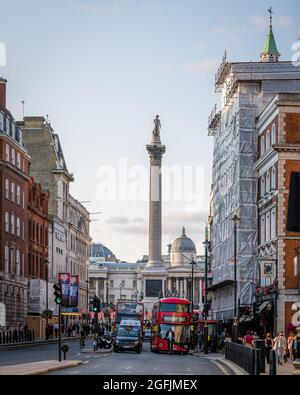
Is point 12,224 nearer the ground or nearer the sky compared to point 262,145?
nearer the ground

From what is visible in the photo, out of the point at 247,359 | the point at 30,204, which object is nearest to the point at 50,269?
the point at 30,204

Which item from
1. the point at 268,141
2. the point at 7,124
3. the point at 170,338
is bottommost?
the point at 170,338

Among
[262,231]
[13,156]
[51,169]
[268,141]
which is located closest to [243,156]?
[268,141]

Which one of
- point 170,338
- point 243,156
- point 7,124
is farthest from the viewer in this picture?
point 7,124

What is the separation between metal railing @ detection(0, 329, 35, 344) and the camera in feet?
278

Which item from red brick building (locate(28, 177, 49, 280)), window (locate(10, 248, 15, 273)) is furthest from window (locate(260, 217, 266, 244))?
red brick building (locate(28, 177, 49, 280))

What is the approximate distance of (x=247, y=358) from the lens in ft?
126

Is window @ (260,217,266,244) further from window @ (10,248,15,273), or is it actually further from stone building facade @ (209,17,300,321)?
window @ (10,248,15,273)

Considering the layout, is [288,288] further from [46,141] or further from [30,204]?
[46,141]

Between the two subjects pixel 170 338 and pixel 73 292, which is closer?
pixel 170 338

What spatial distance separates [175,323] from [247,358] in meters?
40.4

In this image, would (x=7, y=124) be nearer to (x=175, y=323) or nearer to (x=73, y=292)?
(x=73, y=292)

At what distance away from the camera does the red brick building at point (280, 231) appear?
68000 mm

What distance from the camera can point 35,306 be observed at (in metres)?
109
